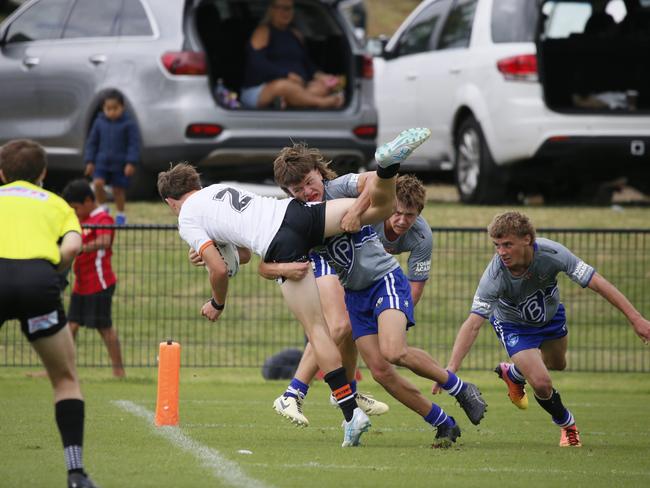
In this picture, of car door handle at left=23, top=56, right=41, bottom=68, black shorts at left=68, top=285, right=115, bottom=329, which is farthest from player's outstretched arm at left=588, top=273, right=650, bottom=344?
car door handle at left=23, top=56, right=41, bottom=68

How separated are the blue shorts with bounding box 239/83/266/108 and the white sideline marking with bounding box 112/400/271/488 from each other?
21.1ft

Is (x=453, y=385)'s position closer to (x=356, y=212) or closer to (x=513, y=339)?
(x=513, y=339)

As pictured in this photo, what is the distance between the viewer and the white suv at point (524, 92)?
51.8 feet

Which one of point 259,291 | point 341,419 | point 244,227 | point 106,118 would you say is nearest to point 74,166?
point 106,118

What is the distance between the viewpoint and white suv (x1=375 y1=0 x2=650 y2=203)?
1580 centimetres

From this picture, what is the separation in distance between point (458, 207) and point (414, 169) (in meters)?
2.38

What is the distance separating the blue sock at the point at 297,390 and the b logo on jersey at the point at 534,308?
4.85 ft

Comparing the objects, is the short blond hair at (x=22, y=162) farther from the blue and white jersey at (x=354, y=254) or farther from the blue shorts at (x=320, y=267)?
the blue shorts at (x=320, y=267)

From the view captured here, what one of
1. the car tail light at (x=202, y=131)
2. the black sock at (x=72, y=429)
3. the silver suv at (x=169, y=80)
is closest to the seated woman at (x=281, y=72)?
the silver suv at (x=169, y=80)

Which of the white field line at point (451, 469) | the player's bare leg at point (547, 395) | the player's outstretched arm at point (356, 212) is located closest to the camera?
the white field line at point (451, 469)

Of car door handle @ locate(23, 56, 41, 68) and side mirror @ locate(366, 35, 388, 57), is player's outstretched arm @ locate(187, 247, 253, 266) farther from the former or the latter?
side mirror @ locate(366, 35, 388, 57)

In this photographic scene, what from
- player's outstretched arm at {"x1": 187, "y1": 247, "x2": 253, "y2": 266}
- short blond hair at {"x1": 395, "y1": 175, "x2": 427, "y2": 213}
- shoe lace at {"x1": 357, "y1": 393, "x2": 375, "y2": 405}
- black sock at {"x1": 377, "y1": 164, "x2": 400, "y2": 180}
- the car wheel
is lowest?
the car wheel

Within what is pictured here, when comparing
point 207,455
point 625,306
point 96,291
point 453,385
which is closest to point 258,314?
point 96,291

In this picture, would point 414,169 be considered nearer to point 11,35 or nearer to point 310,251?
point 11,35
